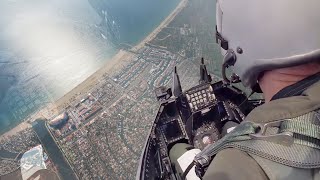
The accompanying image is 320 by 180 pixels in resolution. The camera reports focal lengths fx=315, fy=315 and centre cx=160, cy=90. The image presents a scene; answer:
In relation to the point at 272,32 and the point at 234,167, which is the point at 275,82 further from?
the point at 234,167

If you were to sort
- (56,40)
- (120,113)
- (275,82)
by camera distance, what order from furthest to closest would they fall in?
(56,40), (120,113), (275,82)

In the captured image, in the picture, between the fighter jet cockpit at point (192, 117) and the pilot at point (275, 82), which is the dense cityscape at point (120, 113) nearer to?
the fighter jet cockpit at point (192, 117)

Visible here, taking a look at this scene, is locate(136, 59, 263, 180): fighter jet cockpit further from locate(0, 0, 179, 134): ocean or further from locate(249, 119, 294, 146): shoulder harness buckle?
locate(0, 0, 179, 134): ocean

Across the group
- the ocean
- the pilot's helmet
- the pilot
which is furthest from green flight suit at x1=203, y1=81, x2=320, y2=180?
the ocean

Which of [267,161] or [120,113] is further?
[120,113]

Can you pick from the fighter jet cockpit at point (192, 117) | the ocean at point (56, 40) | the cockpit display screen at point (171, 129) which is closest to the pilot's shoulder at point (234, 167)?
the fighter jet cockpit at point (192, 117)

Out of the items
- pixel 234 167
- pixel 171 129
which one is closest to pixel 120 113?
pixel 171 129
